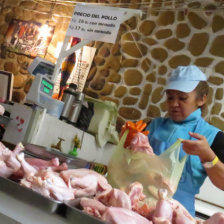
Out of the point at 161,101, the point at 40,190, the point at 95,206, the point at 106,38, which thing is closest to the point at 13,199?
the point at 40,190

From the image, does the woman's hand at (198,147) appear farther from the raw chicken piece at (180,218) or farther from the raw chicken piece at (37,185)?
the raw chicken piece at (37,185)

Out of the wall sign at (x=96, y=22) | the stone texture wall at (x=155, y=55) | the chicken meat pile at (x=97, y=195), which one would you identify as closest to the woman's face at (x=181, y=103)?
the wall sign at (x=96, y=22)

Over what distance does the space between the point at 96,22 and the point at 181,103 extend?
3.98ft

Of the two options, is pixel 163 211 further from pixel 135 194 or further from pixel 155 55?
pixel 155 55

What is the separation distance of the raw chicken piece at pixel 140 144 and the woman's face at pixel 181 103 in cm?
78

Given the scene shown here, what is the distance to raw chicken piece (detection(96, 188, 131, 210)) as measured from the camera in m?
0.79

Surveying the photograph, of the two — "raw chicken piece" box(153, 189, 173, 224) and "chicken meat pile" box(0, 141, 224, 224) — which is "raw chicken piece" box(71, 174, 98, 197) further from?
"raw chicken piece" box(153, 189, 173, 224)

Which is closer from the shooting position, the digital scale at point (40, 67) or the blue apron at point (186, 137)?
the blue apron at point (186, 137)

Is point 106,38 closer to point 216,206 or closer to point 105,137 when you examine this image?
point 105,137

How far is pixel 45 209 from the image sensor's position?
2.35 feet

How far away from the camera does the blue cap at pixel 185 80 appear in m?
1.88

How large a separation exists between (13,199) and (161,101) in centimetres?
346

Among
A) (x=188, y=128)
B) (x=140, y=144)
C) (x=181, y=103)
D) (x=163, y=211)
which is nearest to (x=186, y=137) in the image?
(x=188, y=128)

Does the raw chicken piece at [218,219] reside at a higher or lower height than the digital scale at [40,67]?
lower
